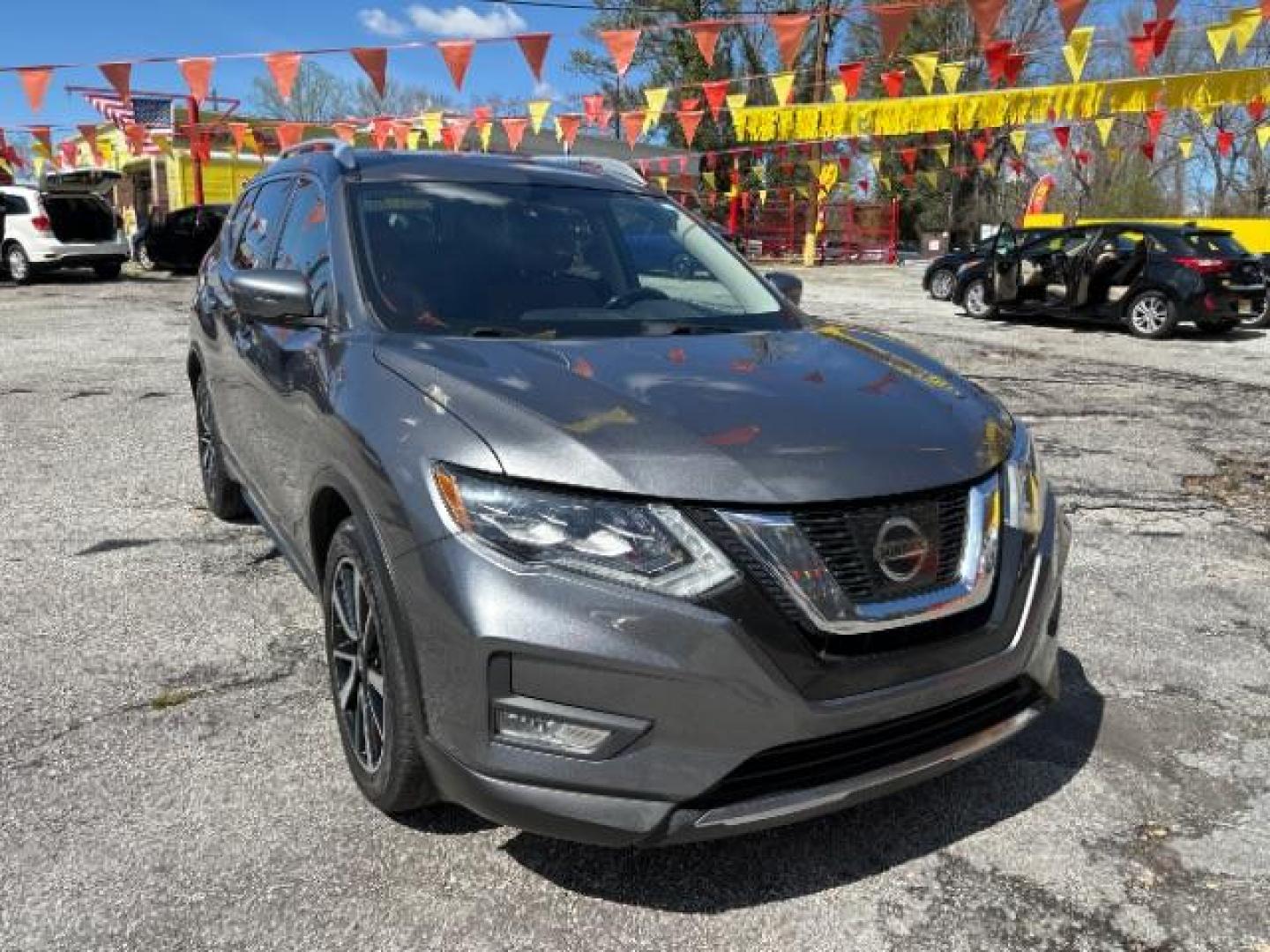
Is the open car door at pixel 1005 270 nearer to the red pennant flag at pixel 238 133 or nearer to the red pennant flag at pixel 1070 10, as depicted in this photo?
the red pennant flag at pixel 1070 10

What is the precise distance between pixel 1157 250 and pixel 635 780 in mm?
13740

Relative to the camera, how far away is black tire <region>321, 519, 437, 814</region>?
7.57ft

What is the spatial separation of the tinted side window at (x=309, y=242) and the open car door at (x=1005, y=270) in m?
13.3

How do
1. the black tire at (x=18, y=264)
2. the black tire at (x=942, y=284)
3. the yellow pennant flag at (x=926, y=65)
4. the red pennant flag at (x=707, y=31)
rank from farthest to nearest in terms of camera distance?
1. the black tire at (x=18, y=264)
2. the black tire at (x=942, y=284)
3. the yellow pennant flag at (x=926, y=65)
4. the red pennant flag at (x=707, y=31)

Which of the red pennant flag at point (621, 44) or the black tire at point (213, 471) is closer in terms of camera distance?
the black tire at point (213, 471)

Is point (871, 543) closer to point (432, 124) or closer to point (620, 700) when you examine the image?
point (620, 700)

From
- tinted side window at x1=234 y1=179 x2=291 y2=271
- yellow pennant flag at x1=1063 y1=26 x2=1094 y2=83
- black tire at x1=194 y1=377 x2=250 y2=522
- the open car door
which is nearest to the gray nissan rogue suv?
tinted side window at x1=234 y1=179 x2=291 y2=271

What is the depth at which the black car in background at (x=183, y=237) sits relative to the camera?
2286cm

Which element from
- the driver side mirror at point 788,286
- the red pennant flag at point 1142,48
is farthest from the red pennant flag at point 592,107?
the driver side mirror at point 788,286

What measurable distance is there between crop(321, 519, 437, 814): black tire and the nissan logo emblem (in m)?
1.05

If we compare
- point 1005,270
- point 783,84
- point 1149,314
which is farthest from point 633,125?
point 1149,314

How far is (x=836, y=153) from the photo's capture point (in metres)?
33.4

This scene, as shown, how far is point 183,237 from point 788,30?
15618 millimetres

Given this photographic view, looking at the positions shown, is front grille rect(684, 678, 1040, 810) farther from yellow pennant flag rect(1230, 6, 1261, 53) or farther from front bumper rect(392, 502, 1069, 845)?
yellow pennant flag rect(1230, 6, 1261, 53)
